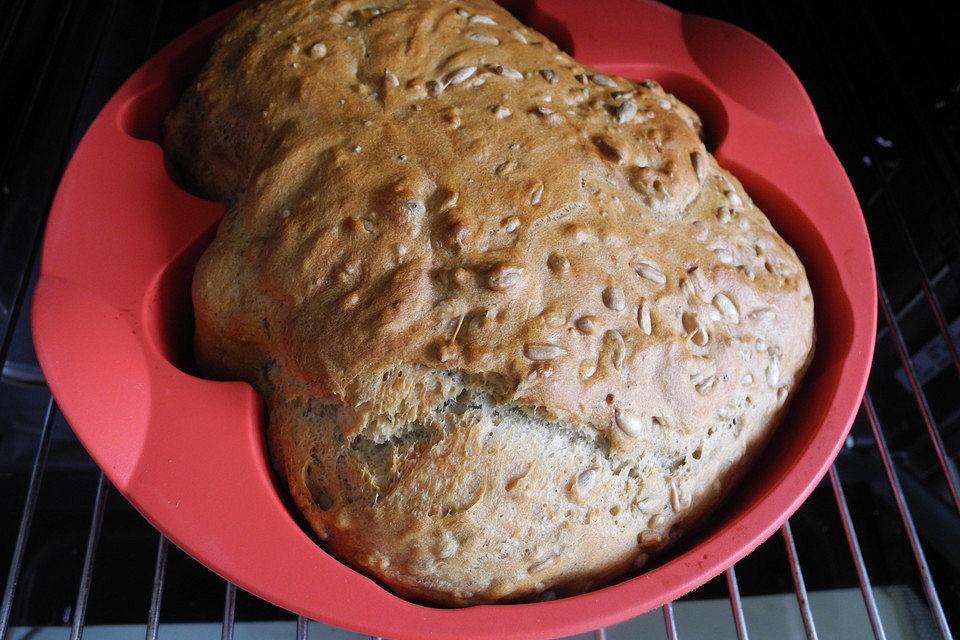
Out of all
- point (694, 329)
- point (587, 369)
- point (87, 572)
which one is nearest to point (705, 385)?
point (694, 329)

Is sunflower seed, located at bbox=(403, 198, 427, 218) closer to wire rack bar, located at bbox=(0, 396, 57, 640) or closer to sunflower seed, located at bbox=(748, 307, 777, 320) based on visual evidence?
sunflower seed, located at bbox=(748, 307, 777, 320)

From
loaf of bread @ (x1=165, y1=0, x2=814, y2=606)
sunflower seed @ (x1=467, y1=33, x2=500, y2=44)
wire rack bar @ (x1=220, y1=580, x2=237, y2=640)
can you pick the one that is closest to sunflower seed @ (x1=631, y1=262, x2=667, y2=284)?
loaf of bread @ (x1=165, y1=0, x2=814, y2=606)

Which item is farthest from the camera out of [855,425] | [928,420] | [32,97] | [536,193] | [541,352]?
[855,425]

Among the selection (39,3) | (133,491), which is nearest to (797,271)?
(133,491)

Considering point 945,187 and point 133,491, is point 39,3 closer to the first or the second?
point 133,491

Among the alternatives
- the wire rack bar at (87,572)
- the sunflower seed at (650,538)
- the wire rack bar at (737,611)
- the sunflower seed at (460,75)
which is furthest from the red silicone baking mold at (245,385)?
the sunflower seed at (460,75)

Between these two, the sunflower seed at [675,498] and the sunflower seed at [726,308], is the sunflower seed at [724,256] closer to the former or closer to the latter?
the sunflower seed at [726,308]

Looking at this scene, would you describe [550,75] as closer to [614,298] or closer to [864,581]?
[614,298]

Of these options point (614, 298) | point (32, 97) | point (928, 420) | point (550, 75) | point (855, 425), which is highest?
point (550, 75)
